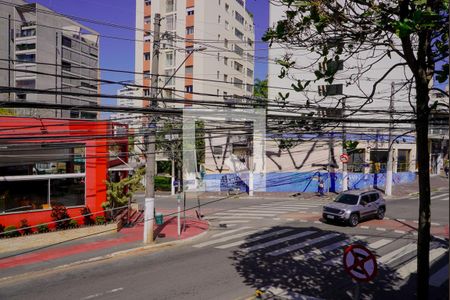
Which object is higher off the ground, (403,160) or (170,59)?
(170,59)

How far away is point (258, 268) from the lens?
1313 cm

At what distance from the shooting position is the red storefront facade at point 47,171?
53.1 ft

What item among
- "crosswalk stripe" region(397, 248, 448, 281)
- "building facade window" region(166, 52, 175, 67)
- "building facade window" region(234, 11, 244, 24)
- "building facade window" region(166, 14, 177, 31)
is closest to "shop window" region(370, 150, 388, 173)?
"crosswalk stripe" region(397, 248, 448, 281)

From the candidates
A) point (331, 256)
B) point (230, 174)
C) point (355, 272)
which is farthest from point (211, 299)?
point (230, 174)

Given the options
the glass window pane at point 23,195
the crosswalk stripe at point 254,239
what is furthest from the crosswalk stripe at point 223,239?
the glass window pane at point 23,195

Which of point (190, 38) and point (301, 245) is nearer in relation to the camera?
point (301, 245)

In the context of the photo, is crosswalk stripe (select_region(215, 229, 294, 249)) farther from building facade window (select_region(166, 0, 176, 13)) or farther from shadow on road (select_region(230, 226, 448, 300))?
building facade window (select_region(166, 0, 176, 13))

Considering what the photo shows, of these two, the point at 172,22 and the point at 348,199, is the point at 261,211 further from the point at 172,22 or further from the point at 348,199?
the point at 172,22

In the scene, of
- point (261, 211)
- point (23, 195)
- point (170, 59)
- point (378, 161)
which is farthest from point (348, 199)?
point (170, 59)

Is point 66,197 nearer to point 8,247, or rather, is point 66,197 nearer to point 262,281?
point 8,247

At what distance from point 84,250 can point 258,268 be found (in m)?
6.87

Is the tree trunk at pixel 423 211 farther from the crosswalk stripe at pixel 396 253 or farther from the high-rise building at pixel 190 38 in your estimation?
the high-rise building at pixel 190 38

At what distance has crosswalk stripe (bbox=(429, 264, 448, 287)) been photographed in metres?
11.5

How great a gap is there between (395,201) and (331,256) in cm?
1677
